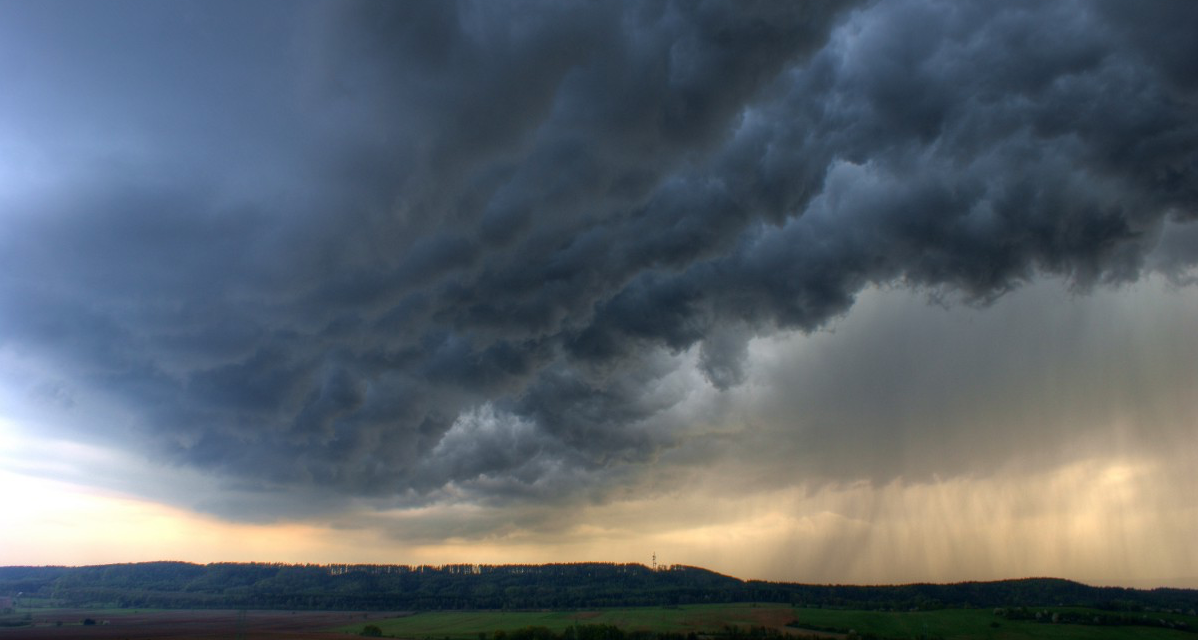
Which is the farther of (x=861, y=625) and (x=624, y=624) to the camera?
(x=624, y=624)

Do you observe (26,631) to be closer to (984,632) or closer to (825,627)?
(825,627)

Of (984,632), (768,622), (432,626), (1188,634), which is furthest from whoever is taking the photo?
(432,626)

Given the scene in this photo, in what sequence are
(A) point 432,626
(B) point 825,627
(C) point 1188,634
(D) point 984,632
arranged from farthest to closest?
(A) point 432,626
(B) point 825,627
(D) point 984,632
(C) point 1188,634

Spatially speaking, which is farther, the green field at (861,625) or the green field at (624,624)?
the green field at (624,624)

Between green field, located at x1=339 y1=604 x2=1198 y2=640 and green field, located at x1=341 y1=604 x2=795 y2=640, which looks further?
green field, located at x1=341 y1=604 x2=795 y2=640

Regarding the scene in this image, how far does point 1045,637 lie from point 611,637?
85730mm

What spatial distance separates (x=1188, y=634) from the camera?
405ft

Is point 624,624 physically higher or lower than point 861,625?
lower

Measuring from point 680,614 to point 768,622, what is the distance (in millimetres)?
31773

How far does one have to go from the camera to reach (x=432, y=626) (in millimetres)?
186375

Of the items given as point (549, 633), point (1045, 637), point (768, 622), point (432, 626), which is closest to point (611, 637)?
point (549, 633)

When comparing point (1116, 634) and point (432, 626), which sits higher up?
point (1116, 634)

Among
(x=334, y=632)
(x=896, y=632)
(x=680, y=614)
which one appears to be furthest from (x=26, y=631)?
(x=896, y=632)

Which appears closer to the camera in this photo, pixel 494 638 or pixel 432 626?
pixel 494 638
